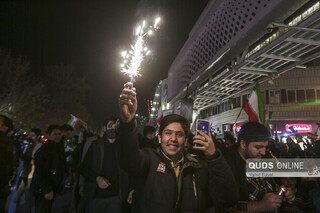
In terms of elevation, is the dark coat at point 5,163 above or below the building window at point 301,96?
below

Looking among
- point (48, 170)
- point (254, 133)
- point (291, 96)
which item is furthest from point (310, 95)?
point (48, 170)

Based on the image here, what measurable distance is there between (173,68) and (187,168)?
209ft

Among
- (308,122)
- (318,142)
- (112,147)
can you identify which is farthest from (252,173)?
(308,122)

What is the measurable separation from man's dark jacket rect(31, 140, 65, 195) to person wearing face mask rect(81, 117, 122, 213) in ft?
2.04

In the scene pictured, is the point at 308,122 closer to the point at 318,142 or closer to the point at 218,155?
the point at 318,142

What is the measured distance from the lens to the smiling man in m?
1.96

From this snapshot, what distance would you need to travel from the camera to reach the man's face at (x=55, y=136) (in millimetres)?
4477

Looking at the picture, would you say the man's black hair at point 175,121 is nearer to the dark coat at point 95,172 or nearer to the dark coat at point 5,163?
the dark coat at point 95,172

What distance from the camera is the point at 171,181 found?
2119mm

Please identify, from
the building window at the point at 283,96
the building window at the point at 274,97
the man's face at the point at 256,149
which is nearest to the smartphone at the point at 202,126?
the man's face at the point at 256,149

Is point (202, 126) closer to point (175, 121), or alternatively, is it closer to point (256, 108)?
point (175, 121)

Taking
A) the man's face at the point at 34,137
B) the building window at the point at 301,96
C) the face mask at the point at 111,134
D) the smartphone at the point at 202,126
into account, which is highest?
the building window at the point at 301,96

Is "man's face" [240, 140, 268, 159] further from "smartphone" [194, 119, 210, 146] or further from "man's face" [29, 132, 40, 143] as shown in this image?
"man's face" [29, 132, 40, 143]

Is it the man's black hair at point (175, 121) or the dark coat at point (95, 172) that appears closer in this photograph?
the man's black hair at point (175, 121)
